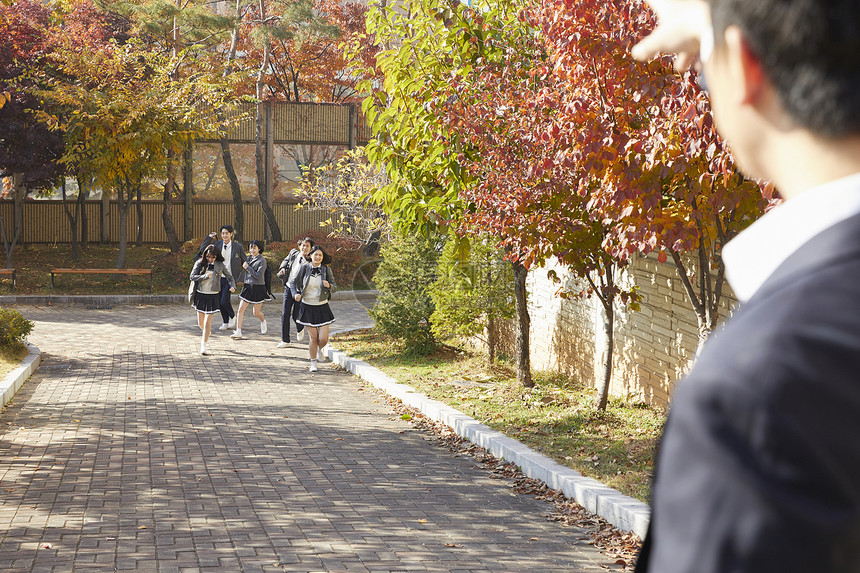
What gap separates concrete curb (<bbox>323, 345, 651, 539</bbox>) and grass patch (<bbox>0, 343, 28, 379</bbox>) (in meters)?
5.37

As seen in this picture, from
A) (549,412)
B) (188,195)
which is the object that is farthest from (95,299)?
(549,412)

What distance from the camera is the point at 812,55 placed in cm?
85

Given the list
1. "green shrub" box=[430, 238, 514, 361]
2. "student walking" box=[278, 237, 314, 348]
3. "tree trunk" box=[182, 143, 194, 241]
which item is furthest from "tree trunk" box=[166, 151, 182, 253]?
"green shrub" box=[430, 238, 514, 361]

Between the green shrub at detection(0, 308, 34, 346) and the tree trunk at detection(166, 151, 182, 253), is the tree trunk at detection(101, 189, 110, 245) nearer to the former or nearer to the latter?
the tree trunk at detection(166, 151, 182, 253)

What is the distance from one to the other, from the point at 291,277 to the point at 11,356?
4.41m

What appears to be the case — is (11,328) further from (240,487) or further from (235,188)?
(235,188)

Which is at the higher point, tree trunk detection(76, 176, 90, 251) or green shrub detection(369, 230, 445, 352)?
tree trunk detection(76, 176, 90, 251)

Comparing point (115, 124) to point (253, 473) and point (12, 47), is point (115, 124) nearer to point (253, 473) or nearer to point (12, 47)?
point (12, 47)

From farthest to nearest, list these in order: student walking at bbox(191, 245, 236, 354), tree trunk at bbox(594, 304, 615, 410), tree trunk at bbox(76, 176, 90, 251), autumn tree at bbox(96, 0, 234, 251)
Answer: tree trunk at bbox(76, 176, 90, 251) → autumn tree at bbox(96, 0, 234, 251) → student walking at bbox(191, 245, 236, 354) → tree trunk at bbox(594, 304, 615, 410)

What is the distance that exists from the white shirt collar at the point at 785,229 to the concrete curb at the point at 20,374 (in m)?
11.5

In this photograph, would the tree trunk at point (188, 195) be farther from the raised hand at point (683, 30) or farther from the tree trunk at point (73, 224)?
the raised hand at point (683, 30)

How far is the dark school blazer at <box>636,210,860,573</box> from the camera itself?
0.77 m

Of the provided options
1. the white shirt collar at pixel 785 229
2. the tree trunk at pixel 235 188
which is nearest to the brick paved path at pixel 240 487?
the white shirt collar at pixel 785 229

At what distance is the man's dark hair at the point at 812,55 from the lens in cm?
84
